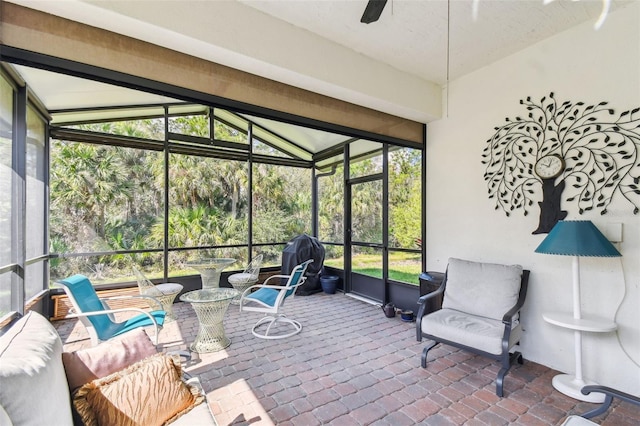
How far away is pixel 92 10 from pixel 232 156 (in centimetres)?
395

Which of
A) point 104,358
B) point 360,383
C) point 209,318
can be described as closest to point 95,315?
point 209,318

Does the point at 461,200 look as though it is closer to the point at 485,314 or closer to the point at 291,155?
the point at 485,314

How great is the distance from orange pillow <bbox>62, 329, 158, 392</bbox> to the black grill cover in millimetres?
3848

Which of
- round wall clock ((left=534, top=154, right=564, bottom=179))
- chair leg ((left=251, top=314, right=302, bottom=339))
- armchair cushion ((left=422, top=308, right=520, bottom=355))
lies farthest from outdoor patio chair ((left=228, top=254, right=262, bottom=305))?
round wall clock ((left=534, top=154, right=564, bottom=179))

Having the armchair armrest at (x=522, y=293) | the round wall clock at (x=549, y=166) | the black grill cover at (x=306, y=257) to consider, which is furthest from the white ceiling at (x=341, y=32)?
the black grill cover at (x=306, y=257)

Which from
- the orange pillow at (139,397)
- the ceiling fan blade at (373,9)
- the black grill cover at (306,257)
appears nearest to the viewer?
the orange pillow at (139,397)

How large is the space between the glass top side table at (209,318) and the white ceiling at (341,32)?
2.46 m

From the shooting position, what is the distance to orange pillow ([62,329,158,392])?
1537mm

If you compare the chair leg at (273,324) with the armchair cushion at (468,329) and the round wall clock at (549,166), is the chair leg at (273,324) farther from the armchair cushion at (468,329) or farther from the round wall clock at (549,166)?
the round wall clock at (549,166)

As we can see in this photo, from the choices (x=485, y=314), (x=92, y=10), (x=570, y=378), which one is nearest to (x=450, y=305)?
(x=485, y=314)

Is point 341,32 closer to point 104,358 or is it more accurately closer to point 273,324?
point 104,358

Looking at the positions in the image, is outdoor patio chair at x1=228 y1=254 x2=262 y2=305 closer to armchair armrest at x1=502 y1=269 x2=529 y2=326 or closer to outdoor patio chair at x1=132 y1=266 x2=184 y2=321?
outdoor patio chair at x1=132 y1=266 x2=184 y2=321

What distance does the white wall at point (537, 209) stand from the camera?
265cm

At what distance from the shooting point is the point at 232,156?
5973 millimetres
